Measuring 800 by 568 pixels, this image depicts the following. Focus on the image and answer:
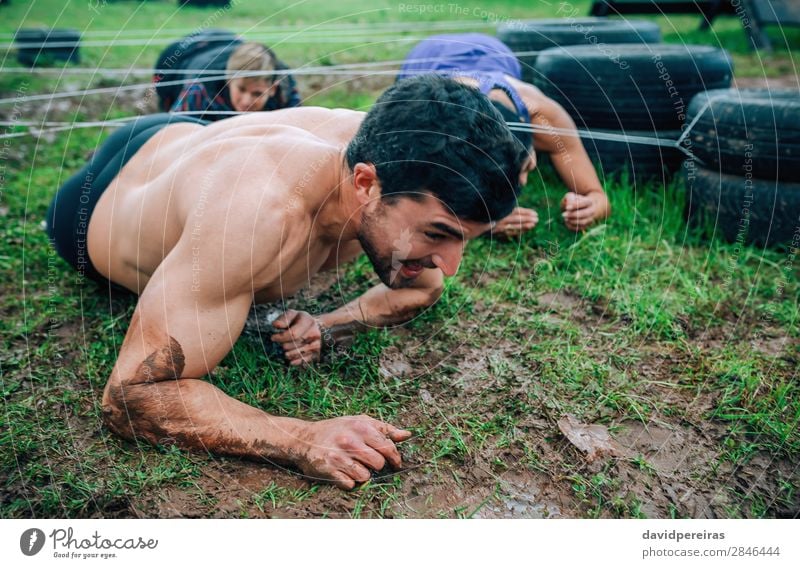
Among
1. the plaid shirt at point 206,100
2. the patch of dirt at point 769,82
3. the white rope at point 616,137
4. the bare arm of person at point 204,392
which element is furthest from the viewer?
the patch of dirt at point 769,82

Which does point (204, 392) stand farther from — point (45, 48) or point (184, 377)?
point (45, 48)

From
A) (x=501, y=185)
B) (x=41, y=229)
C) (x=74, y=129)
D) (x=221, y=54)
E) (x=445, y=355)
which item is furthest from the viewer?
(x=74, y=129)

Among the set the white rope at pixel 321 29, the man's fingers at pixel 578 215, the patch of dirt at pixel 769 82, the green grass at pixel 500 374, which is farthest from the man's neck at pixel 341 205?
the patch of dirt at pixel 769 82

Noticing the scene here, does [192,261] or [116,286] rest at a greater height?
[192,261]

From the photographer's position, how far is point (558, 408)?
195cm

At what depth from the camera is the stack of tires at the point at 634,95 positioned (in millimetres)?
3176

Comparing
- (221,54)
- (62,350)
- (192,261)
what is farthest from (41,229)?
(192,261)

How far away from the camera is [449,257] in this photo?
182 centimetres

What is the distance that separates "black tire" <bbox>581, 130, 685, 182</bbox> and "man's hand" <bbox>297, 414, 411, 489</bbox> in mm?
2091

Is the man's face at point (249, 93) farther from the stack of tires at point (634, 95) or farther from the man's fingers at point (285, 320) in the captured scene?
the man's fingers at point (285, 320)

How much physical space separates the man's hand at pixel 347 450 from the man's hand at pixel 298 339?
1.31 feet

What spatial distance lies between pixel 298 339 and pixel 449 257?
601 millimetres
